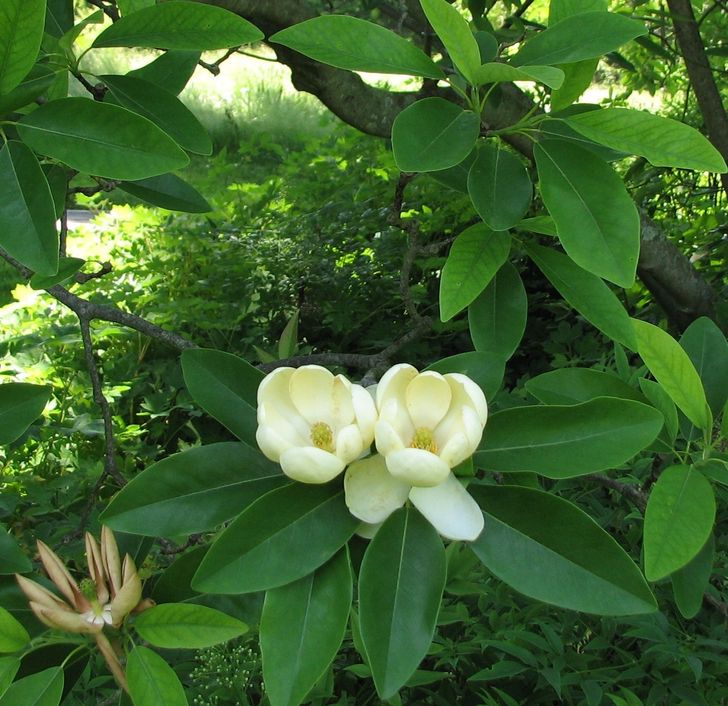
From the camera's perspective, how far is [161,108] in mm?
906

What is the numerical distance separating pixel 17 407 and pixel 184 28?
445 mm

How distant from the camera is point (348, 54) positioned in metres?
0.78

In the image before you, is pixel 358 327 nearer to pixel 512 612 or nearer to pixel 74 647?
pixel 512 612

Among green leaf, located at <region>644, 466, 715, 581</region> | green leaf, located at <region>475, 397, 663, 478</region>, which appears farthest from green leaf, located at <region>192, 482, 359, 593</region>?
green leaf, located at <region>644, 466, 715, 581</region>

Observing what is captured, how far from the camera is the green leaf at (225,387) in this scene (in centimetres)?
74

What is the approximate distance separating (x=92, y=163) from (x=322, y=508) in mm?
382

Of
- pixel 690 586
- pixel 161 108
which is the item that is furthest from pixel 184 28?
pixel 690 586

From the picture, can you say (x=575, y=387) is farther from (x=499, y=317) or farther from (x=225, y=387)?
(x=225, y=387)

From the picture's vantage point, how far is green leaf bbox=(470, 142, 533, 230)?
0.82m

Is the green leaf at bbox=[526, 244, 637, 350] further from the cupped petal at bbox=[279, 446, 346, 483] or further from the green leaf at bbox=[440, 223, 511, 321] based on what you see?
the cupped petal at bbox=[279, 446, 346, 483]

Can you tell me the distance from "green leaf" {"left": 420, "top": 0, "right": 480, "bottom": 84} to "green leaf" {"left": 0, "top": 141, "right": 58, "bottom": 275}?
396 millimetres

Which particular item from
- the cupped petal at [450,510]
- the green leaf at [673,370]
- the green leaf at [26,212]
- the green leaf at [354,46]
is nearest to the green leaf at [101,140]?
the green leaf at [26,212]

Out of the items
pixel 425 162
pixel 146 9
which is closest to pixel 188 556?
pixel 425 162

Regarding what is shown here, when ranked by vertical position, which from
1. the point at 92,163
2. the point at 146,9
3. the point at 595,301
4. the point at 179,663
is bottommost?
the point at 179,663
